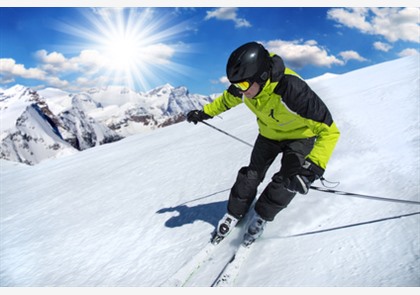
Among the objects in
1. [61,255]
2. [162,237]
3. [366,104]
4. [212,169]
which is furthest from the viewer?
[366,104]

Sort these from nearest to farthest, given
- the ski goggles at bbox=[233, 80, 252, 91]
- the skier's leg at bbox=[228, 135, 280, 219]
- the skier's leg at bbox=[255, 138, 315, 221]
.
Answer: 1. the ski goggles at bbox=[233, 80, 252, 91]
2. the skier's leg at bbox=[255, 138, 315, 221]
3. the skier's leg at bbox=[228, 135, 280, 219]

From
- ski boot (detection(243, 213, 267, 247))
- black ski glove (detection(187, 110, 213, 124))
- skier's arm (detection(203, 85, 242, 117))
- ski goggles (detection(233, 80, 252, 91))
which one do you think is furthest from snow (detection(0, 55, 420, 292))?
ski goggles (detection(233, 80, 252, 91))

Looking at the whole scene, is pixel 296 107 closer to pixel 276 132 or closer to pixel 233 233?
pixel 276 132

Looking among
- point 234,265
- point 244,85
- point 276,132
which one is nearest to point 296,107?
point 244,85

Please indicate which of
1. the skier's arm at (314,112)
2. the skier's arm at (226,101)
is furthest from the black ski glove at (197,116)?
the skier's arm at (314,112)

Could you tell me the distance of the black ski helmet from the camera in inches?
133

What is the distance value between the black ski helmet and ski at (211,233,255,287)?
6.00 feet

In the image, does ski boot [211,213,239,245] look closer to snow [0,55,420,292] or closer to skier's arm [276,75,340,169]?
snow [0,55,420,292]

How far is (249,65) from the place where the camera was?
11.1ft

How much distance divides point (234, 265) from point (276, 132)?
1679mm
